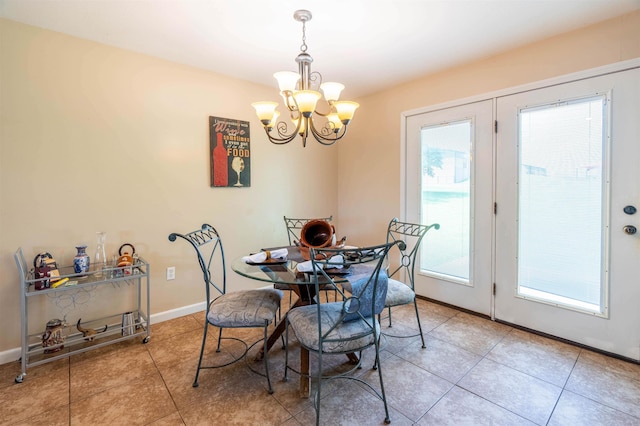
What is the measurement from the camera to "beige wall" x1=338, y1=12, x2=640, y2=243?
2227 millimetres

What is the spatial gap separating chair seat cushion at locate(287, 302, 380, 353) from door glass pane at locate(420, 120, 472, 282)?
1.69 metres

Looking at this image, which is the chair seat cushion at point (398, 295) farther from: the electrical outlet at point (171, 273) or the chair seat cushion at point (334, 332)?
the electrical outlet at point (171, 273)

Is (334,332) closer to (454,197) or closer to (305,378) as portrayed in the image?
(305,378)

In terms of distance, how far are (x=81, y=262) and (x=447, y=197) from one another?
3.16m

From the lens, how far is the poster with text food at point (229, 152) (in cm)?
310

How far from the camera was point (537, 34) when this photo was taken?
238 centimetres

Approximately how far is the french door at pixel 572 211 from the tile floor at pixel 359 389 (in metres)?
0.29

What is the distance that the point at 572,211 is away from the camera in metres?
2.38

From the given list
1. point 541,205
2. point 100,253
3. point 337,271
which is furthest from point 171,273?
point 541,205

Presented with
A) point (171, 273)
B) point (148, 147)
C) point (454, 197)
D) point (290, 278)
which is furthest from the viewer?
point (454, 197)

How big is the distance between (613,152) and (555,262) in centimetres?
88

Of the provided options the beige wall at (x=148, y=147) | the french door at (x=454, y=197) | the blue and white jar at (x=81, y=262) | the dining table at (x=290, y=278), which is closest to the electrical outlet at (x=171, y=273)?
the beige wall at (x=148, y=147)

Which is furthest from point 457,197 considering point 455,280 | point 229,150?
point 229,150

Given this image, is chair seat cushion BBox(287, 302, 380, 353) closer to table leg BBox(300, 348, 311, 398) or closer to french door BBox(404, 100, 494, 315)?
table leg BBox(300, 348, 311, 398)
